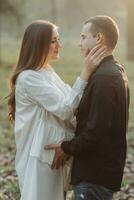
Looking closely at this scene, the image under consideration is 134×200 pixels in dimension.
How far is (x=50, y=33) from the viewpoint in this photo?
462 centimetres

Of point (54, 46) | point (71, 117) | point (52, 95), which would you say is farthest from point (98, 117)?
point (54, 46)

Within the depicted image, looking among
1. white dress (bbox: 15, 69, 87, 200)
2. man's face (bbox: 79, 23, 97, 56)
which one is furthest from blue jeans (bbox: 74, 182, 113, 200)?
man's face (bbox: 79, 23, 97, 56)

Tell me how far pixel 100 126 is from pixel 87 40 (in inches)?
24.4

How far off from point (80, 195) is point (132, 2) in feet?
75.2

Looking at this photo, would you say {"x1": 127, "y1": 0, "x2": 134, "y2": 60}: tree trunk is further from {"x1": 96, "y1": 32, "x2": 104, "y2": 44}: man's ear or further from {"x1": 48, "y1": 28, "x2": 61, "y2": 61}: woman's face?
{"x1": 96, "y1": 32, "x2": 104, "y2": 44}: man's ear

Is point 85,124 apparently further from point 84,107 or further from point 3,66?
point 3,66

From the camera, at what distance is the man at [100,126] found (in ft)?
13.7

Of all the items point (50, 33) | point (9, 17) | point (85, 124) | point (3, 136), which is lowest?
point (3, 136)

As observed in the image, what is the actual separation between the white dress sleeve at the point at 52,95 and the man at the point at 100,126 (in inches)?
3.5

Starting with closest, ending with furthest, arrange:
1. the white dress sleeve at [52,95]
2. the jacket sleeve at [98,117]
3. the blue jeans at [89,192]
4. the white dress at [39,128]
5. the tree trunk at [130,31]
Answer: the jacket sleeve at [98,117] < the blue jeans at [89,192] < the white dress sleeve at [52,95] < the white dress at [39,128] < the tree trunk at [130,31]

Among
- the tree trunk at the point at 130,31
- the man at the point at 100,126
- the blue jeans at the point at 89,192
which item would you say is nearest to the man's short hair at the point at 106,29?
the man at the point at 100,126

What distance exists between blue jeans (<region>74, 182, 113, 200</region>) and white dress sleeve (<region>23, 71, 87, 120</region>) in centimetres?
51

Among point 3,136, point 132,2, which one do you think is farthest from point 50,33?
point 132,2

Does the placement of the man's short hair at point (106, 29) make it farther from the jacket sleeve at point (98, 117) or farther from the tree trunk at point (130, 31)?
the tree trunk at point (130, 31)
